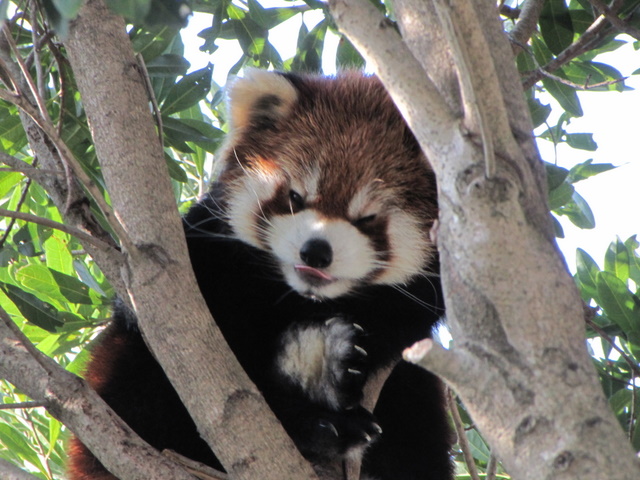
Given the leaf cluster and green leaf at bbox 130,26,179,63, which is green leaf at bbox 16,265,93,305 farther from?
green leaf at bbox 130,26,179,63

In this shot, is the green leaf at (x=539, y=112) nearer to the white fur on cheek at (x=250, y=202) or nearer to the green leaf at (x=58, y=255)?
the white fur on cheek at (x=250, y=202)

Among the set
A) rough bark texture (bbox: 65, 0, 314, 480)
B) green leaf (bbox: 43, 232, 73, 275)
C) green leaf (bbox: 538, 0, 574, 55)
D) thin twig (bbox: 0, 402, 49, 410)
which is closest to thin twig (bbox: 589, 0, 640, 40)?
green leaf (bbox: 538, 0, 574, 55)

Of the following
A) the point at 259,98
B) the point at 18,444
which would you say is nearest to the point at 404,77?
the point at 259,98

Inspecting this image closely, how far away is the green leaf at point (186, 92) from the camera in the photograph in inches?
109

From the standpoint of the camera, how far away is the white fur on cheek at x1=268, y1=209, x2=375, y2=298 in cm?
210

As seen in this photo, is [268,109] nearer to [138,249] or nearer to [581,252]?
[138,249]

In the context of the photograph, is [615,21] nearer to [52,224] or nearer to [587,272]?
[587,272]

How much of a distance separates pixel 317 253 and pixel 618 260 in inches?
59.0

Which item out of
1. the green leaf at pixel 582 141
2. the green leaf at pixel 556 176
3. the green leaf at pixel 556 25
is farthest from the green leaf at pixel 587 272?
A: the green leaf at pixel 556 25

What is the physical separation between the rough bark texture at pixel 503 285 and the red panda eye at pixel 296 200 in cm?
91

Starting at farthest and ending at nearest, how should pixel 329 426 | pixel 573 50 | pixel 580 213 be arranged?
pixel 580 213, pixel 573 50, pixel 329 426

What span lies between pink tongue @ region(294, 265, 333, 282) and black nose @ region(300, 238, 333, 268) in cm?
3

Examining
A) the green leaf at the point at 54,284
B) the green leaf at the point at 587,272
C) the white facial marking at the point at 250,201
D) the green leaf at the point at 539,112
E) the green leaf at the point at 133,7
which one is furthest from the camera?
the green leaf at the point at 587,272

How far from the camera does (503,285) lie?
1130mm
